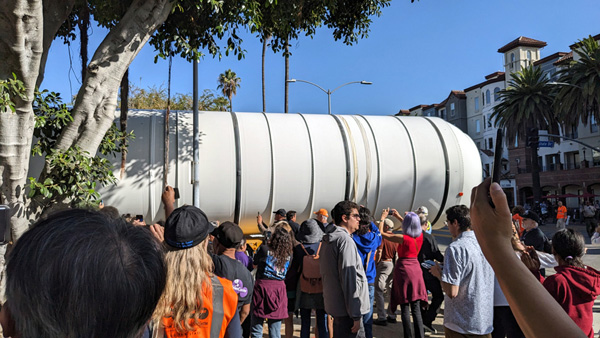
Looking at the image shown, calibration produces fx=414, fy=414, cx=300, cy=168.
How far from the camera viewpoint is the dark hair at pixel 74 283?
2.84ft

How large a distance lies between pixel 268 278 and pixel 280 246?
395 mm

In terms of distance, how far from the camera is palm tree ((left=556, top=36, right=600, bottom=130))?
Result: 86.2ft

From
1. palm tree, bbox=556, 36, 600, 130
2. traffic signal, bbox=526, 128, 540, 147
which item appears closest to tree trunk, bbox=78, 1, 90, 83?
traffic signal, bbox=526, 128, 540, 147

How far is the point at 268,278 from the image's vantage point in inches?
187

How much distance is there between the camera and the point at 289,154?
8.19m

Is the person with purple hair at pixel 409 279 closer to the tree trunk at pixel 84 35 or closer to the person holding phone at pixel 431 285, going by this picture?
the person holding phone at pixel 431 285

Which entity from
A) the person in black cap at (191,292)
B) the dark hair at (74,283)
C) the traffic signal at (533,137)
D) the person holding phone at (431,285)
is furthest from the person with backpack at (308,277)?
the traffic signal at (533,137)

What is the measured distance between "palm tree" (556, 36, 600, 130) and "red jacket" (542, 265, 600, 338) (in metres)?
27.2

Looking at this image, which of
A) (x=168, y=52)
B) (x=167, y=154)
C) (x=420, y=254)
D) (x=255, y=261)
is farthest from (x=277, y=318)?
(x=168, y=52)

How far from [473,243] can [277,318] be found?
2261 millimetres

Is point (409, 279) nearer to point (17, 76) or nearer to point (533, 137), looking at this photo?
point (17, 76)

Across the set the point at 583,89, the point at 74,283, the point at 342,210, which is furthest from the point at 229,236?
the point at 583,89

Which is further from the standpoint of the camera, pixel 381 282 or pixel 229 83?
pixel 229 83

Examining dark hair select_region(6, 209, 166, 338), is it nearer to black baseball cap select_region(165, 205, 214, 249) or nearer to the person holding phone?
black baseball cap select_region(165, 205, 214, 249)
